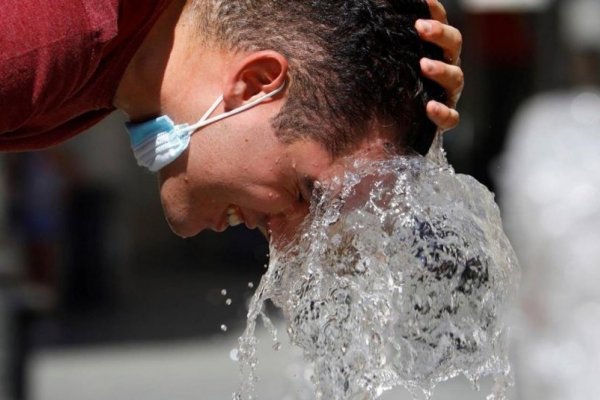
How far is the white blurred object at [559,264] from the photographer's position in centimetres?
491

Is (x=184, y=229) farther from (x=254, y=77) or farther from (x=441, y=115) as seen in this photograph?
(x=441, y=115)

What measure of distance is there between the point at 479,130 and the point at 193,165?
39.6 ft

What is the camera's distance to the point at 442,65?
8.77ft

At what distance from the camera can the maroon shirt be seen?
2.36 metres

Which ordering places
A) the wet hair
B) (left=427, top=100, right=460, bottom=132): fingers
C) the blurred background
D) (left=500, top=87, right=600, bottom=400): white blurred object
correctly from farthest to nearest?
the blurred background, (left=500, top=87, right=600, bottom=400): white blurred object, (left=427, top=100, right=460, bottom=132): fingers, the wet hair

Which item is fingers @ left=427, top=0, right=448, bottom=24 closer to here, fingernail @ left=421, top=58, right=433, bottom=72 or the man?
the man

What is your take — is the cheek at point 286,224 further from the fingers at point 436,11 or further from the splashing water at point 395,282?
the fingers at point 436,11

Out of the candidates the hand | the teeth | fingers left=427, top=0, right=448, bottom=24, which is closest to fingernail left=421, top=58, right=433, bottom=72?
the hand

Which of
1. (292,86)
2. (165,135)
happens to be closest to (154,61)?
(165,135)

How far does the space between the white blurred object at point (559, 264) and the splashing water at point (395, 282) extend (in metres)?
1.71

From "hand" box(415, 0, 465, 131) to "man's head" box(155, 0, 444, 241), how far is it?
2 cm

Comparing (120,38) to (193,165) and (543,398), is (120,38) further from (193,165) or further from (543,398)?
(543,398)

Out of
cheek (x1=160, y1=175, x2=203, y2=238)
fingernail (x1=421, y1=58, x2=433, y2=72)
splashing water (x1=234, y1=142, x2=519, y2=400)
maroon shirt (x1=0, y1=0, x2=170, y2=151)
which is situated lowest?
splashing water (x1=234, y1=142, x2=519, y2=400)

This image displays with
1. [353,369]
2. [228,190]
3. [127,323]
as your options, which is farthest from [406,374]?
[127,323]
